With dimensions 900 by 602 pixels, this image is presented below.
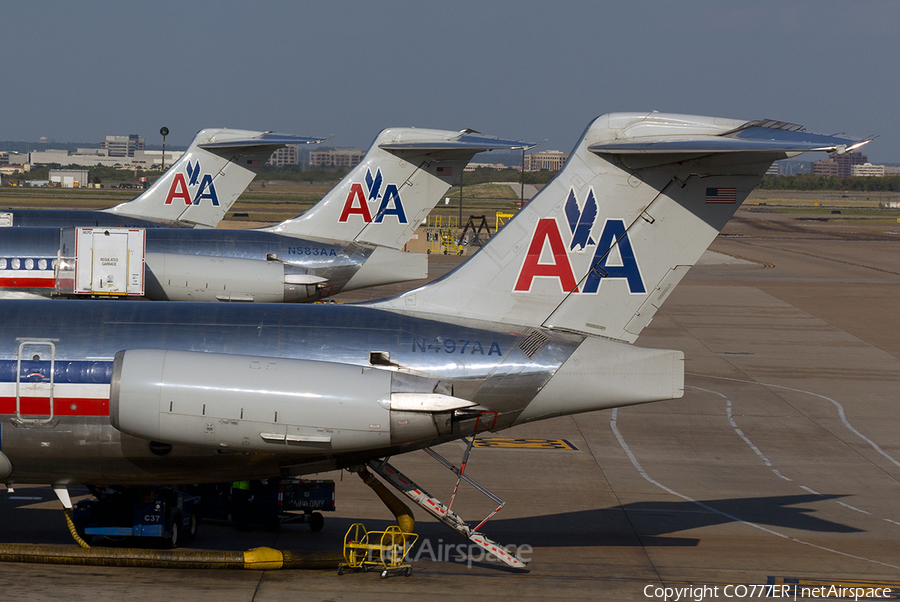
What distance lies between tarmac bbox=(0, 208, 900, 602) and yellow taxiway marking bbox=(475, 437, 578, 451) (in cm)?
8

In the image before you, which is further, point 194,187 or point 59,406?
point 194,187

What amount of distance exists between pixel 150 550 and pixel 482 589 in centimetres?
518

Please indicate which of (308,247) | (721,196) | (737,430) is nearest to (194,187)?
(308,247)

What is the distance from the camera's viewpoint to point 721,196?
13.2 m

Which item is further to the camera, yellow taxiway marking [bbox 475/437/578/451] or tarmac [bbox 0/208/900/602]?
yellow taxiway marking [bbox 475/437/578/451]

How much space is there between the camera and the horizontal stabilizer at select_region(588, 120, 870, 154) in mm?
10680

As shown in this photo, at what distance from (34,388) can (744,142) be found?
10497 millimetres

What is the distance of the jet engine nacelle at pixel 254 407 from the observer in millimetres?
11766

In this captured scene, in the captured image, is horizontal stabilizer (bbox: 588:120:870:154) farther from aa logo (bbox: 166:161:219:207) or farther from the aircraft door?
aa logo (bbox: 166:161:219:207)

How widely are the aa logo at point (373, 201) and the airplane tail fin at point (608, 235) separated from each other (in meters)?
12.1

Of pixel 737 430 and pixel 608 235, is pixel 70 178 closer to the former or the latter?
pixel 737 430

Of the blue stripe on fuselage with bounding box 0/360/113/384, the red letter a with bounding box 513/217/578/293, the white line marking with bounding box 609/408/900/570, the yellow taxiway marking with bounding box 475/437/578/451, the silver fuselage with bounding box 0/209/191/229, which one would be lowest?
the yellow taxiway marking with bounding box 475/437/578/451

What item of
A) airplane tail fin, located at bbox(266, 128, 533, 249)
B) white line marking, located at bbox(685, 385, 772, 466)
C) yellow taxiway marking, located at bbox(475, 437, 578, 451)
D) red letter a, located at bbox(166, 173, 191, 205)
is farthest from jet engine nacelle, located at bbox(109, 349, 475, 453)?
red letter a, located at bbox(166, 173, 191, 205)

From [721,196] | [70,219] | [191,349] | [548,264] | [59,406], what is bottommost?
[59,406]
